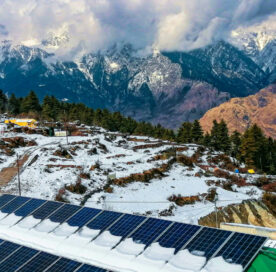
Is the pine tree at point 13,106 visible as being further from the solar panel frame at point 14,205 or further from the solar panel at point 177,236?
the solar panel at point 177,236

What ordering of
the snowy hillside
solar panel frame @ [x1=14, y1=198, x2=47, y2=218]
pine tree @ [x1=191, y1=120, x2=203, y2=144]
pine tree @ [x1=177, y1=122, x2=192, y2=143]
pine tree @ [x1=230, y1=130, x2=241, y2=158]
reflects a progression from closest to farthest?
solar panel frame @ [x1=14, y1=198, x2=47, y2=218], the snowy hillside, pine tree @ [x1=230, y1=130, x2=241, y2=158], pine tree @ [x1=191, y1=120, x2=203, y2=144], pine tree @ [x1=177, y1=122, x2=192, y2=143]

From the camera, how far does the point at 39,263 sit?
12086 millimetres

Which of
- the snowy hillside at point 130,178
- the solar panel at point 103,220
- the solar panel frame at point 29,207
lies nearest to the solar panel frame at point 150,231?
the solar panel at point 103,220

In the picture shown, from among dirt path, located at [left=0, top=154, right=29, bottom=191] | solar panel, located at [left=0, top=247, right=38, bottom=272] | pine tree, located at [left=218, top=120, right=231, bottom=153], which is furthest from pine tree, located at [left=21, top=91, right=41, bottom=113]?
solar panel, located at [left=0, top=247, right=38, bottom=272]

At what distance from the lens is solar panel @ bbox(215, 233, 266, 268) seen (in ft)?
34.9

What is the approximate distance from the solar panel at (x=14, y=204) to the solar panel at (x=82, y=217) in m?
4.06

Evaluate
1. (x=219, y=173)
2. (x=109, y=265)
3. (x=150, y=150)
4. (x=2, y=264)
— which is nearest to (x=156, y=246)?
(x=109, y=265)

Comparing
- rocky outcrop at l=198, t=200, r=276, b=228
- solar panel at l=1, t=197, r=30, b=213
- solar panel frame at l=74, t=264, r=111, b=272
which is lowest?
rocky outcrop at l=198, t=200, r=276, b=228

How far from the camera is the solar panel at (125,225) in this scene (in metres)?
13.4

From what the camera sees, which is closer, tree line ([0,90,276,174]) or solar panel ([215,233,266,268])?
solar panel ([215,233,266,268])

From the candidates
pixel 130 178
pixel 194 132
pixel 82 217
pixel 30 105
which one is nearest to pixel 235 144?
Result: pixel 194 132

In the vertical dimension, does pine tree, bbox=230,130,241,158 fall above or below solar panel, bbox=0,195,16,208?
below

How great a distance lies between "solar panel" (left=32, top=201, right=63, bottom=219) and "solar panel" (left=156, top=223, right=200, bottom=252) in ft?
20.6

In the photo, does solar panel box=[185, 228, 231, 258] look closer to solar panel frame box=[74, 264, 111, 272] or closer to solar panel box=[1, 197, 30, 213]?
solar panel frame box=[74, 264, 111, 272]
